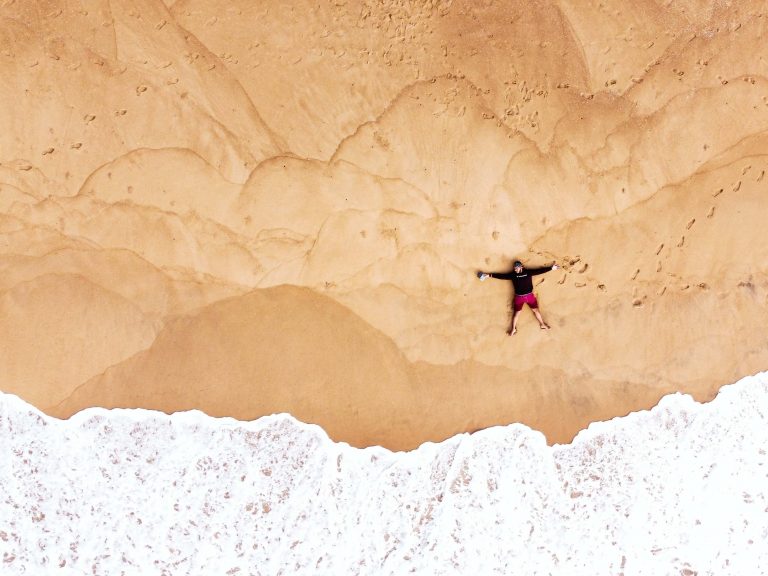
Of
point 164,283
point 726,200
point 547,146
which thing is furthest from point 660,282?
point 164,283

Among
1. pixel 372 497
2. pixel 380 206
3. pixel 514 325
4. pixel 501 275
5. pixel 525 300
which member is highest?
pixel 380 206

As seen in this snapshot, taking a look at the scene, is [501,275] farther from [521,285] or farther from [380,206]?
[380,206]

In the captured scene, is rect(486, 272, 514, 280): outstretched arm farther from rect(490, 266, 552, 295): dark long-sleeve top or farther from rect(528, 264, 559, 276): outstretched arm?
rect(528, 264, 559, 276): outstretched arm

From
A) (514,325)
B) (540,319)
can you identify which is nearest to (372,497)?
(514,325)

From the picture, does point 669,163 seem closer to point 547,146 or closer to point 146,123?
point 547,146

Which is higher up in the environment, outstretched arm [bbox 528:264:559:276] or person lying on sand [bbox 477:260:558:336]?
outstretched arm [bbox 528:264:559:276]

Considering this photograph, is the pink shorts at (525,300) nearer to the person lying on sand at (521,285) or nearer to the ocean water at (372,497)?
the person lying on sand at (521,285)

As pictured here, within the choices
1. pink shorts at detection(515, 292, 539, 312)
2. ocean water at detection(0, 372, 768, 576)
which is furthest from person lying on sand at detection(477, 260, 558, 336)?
ocean water at detection(0, 372, 768, 576)
